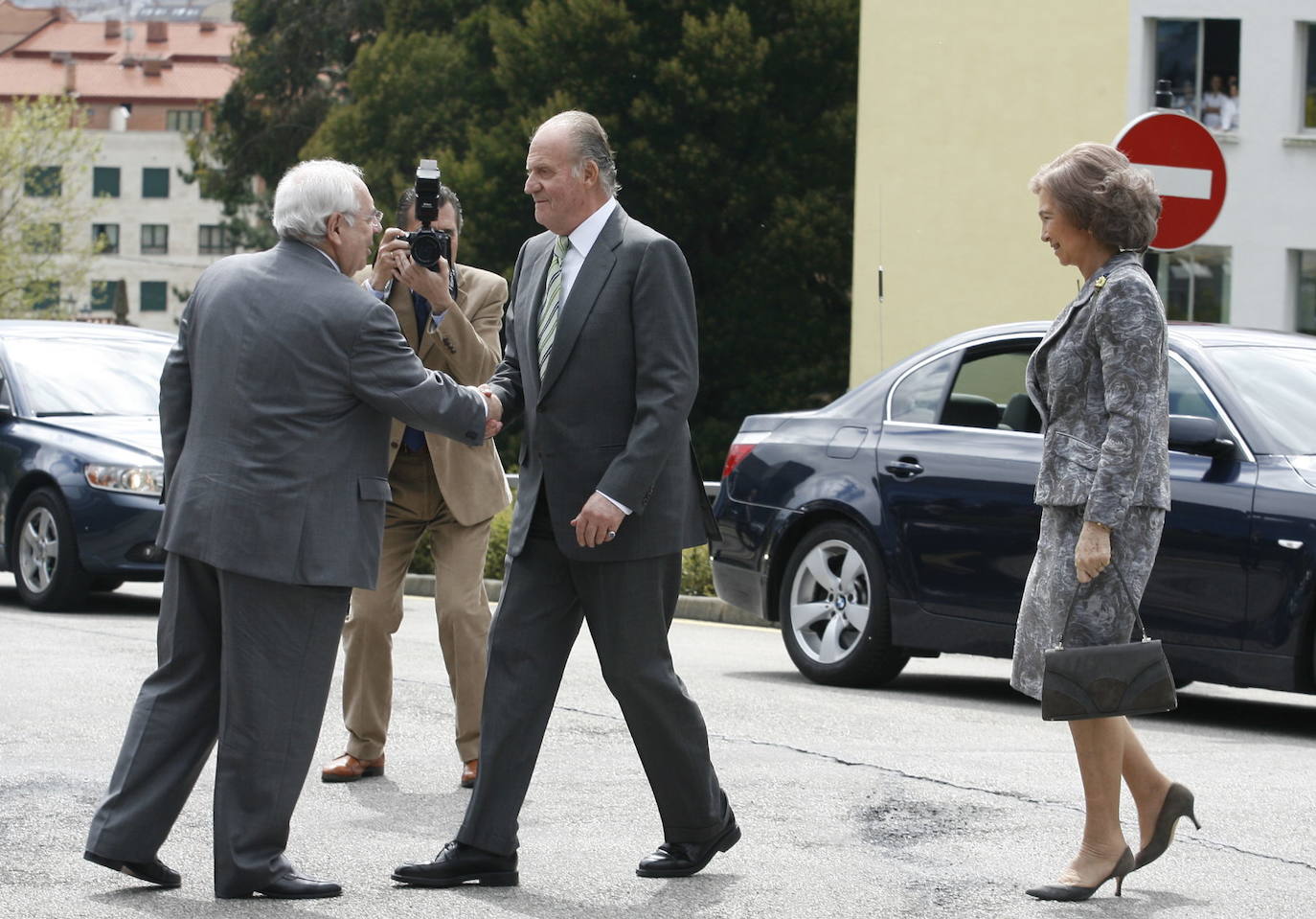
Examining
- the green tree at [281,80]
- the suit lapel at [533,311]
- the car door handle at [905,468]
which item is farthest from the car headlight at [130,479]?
the green tree at [281,80]

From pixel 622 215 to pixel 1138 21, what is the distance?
28068 mm

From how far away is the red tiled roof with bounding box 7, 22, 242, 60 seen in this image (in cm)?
11969

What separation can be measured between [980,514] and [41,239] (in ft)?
202

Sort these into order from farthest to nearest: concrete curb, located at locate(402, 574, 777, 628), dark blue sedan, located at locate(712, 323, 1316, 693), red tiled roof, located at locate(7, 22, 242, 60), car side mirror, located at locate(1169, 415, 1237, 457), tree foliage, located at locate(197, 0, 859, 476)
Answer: red tiled roof, located at locate(7, 22, 242, 60) < tree foliage, located at locate(197, 0, 859, 476) < concrete curb, located at locate(402, 574, 777, 628) < dark blue sedan, located at locate(712, 323, 1316, 693) < car side mirror, located at locate(1169, 415, 1237, 457)

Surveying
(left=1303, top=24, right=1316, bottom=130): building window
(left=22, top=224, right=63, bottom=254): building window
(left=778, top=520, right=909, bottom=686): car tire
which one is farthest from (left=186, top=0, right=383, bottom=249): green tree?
(left=778, top=520, right=909, bottom=686): car tire

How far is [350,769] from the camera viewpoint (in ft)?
23.6

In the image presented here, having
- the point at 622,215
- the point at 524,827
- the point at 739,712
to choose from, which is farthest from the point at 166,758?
the point at 739,712

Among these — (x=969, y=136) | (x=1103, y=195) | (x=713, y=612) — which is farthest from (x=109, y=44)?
(x=1103, y=195)

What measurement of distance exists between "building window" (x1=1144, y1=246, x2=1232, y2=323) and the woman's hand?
27.1m

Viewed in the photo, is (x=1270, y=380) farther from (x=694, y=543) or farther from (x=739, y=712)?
(x=694, y=543)

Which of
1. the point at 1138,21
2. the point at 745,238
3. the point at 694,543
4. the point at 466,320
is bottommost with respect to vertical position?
the point at 694,543

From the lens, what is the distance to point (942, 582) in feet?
30.8

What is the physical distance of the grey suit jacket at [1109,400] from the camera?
5.29 meters

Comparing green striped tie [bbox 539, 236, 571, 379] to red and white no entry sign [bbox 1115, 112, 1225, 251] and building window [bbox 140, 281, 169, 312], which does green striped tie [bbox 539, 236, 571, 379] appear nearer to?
red and white no entry sign [bbox 1115, 112, 1225, 251]
